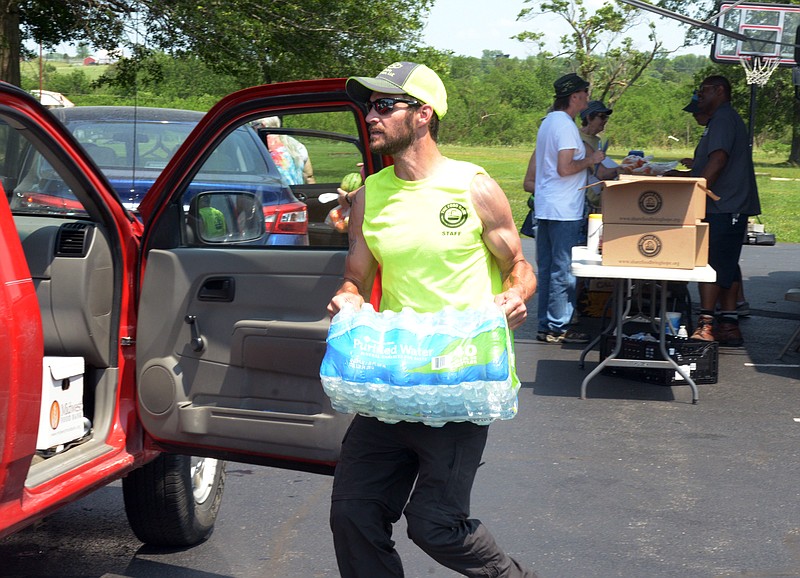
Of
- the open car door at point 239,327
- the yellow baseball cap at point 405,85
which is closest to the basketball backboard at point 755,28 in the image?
the open car door at point 239,327

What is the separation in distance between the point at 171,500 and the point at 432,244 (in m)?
1.75

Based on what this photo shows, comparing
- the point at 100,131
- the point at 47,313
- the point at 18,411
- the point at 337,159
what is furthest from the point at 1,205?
the point at 100,131

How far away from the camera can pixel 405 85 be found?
10.9 ft

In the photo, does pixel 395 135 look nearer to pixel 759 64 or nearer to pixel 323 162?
pixel 323 162

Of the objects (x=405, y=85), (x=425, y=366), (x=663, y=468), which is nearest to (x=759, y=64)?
(x=663, y=468)

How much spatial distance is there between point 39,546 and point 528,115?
59.0 metres

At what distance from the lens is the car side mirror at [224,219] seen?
413cm

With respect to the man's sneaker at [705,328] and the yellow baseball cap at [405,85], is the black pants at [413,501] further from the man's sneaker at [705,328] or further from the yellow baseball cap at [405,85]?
the man's sneaker at [705,328]

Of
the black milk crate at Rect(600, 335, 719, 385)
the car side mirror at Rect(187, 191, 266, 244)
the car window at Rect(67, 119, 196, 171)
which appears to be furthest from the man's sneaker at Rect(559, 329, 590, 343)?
the car side mirror at Rect(187, 191, 266, 244)

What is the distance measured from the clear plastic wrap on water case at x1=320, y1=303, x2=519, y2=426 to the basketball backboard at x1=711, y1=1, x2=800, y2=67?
31.5ft

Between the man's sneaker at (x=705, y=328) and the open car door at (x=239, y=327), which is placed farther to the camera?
the man's sneaker at (x=705, y=328)

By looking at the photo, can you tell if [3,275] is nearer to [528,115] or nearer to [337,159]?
[337,159]

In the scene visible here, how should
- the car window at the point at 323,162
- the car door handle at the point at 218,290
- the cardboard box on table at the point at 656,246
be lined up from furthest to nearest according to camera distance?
the cardboard box on table at the point at 656,246 < the car window at the point at 323,162 < the car door handle at the point at 218,290

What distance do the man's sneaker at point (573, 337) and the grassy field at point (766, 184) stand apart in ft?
33.1
